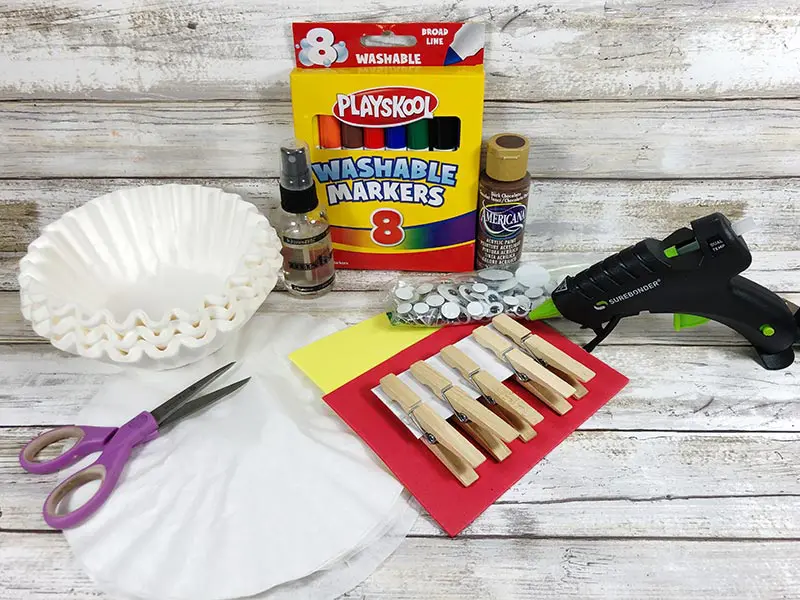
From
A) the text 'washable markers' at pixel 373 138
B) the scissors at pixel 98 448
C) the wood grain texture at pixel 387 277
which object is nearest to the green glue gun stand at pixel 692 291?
the wood grain texture at pixel 387 277

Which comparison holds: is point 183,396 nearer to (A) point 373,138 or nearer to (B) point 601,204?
(A) point 373,138

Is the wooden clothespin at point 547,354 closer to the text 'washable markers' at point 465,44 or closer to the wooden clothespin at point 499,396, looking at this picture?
the wooden clothespin at point 499,396

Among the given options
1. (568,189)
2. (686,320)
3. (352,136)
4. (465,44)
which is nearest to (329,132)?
(352,136)

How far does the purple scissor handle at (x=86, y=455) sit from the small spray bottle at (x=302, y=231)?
8.3 inches

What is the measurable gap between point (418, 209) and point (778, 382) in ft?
1.15

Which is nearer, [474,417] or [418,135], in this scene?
[474,417]

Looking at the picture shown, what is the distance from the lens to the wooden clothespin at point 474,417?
1.49 feet

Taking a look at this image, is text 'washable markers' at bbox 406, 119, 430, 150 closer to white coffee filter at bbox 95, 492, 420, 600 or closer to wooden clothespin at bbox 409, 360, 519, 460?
wooden clothespin at bbox 409, 360, 519, 460

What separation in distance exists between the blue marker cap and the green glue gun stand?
0.20m

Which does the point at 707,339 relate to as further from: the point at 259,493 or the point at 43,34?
the point at 43,34

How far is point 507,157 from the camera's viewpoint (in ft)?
1.83

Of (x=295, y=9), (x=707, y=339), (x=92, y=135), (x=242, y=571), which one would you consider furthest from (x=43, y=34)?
(x=707, y=339)

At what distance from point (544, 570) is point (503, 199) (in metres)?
0.32

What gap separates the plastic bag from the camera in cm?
58
